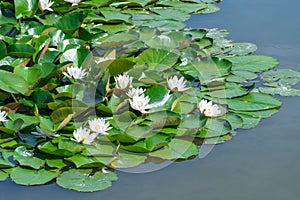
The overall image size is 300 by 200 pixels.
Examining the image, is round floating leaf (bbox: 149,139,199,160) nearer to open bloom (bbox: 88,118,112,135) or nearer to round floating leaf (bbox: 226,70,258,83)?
open bloom (bbox: 88,118,112,135)

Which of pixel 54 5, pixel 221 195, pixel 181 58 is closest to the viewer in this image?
pixel 221 195

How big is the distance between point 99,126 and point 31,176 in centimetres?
35

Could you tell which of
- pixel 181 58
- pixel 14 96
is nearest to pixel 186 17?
pixel 181 58

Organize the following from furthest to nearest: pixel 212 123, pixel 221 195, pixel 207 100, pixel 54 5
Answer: pixel 54 5 < pixel 207 100 < pixel 212 123 < pixel 221 195

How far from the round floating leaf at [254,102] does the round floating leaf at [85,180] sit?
0.77 m

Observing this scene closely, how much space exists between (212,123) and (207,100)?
22 cm

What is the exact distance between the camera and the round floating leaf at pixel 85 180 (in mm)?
2268

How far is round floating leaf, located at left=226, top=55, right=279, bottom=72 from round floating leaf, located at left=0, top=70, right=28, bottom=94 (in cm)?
114

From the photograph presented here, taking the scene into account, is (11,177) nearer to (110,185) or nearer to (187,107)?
(110,185)

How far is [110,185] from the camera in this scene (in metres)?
2.30

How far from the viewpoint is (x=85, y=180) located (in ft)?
7.56

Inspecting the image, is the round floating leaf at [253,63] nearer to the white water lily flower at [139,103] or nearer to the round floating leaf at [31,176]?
the white water lily flower at [139,103]

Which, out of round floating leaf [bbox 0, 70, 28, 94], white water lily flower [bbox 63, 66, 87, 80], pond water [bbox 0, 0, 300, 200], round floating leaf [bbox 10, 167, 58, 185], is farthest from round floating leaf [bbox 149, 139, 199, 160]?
round floating leaf [bbox 0, 70, 28, 94]

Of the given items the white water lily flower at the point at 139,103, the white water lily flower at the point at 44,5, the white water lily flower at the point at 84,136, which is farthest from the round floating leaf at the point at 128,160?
the white water lily flower at the point at 44,5
